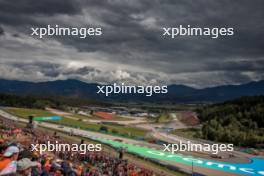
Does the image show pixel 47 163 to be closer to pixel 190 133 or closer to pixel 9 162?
pixel 9 162

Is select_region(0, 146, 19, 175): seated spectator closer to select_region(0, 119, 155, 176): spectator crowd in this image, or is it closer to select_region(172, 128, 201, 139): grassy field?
select_region(0, 119, 155, 176): spectator crowd

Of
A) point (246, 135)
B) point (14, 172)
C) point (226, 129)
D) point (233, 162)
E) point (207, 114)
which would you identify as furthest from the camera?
point (207, 114)

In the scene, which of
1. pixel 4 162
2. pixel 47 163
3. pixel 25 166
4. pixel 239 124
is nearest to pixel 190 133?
pixel 239 124

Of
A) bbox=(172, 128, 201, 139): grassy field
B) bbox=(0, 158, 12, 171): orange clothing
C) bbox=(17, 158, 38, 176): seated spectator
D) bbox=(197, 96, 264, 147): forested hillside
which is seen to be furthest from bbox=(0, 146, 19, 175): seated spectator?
bbox=(172, 128, 201, 139): grassy field

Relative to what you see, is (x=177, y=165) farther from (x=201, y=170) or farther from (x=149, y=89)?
(x=149, y=89)

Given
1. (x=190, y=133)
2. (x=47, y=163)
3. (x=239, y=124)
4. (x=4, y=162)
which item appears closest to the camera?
(x=4, y=162)

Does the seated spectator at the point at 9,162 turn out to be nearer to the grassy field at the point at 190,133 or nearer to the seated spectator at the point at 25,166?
the seated spectator at the point at 25,166

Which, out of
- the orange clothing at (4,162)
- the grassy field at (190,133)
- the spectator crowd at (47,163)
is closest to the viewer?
the orange clothing at (4,162)

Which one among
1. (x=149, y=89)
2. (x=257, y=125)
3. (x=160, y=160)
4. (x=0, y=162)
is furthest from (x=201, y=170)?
(x=257, y=125)

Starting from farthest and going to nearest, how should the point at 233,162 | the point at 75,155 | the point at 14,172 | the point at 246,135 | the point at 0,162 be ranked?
the point at 246,135, the point at 233,162, the point at 75,155, the point at 0,162, the point at 14,172

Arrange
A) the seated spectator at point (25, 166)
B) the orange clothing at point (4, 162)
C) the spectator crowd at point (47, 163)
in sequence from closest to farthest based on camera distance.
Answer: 1. the orange clothing at point (4, 162)
2. the spectator crowd at point (47, 163)
3. the seated spectator at point (25, 166)

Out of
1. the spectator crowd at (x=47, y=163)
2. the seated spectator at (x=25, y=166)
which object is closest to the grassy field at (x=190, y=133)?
the spectator crowd at (x=47, y=163)

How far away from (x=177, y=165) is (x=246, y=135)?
3729 centimetres

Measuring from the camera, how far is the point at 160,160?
4847 cm
